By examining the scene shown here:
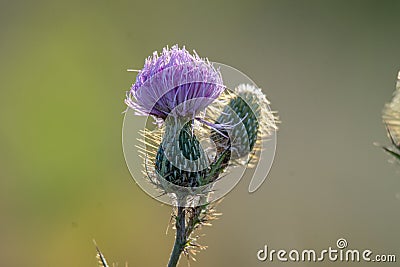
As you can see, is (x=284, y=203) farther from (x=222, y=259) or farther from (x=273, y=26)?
(x=273, y=26)

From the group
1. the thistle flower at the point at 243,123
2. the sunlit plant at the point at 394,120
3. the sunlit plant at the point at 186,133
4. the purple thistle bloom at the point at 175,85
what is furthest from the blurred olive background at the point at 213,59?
the sunlit plant at the point at 394,120

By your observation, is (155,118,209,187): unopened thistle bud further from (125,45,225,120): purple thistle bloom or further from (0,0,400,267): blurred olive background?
(0,0,400,267): blurred olive background

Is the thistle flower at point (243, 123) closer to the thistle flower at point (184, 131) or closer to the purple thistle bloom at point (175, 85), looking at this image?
the thistle flower at point (184, 131)

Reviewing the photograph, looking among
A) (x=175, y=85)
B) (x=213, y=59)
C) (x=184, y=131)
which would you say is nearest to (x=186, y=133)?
(x=184, y=131)

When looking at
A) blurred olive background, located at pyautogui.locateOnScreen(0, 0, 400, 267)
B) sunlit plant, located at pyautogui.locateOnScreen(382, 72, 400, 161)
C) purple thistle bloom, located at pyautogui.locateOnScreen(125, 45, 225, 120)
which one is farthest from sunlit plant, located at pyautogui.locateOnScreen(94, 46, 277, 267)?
blurred olive background, located at pyautogui.locateOnScreen(0, 0, 400, 267)

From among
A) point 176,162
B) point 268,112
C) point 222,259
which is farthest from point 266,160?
point 222,259

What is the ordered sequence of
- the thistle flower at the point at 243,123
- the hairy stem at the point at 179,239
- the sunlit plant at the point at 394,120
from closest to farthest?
the sunlit plant at the point at 394,120 < the hairy stem at the point at 179,239 < the thistle flower at the point at 243,123

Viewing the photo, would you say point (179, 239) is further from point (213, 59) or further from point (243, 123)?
point (213, 59)
